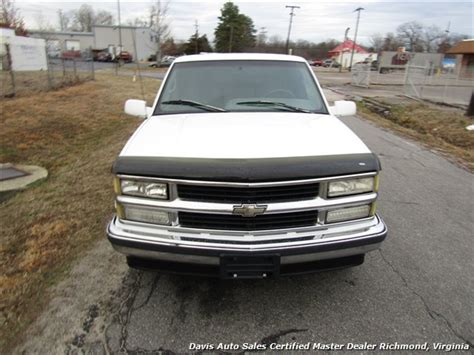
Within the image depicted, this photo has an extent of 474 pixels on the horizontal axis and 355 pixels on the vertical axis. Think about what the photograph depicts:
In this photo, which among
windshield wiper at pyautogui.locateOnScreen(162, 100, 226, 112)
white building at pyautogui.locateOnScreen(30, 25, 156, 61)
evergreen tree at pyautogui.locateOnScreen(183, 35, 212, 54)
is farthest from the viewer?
white building at pyautogui.locateOnScreen(30, 25, 156, 61)

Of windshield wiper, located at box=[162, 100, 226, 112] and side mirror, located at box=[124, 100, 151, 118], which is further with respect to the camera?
side mirror, located at box=[124, 100, 151, 118]

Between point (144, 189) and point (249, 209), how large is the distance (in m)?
0.73

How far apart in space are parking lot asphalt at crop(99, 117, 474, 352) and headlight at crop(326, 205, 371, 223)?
73 cm

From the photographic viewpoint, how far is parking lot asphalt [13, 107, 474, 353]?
2537mm

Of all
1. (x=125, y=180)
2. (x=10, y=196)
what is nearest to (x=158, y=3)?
(x=10, y=196)

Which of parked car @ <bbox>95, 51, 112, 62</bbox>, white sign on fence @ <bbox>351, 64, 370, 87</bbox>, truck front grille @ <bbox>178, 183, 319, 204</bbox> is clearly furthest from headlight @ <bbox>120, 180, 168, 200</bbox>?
parked car @ <bbox>95, 51, 112, 62</bbox>

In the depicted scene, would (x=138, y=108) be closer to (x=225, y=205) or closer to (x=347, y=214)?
(x=225, y=205)

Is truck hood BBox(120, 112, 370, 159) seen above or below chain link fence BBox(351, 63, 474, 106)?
above

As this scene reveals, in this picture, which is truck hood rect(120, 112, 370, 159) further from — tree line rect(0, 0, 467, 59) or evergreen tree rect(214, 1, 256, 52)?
evergreen tree rect(214, 1, 256, 52)

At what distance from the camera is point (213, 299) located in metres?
2.91

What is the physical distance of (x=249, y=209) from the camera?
2.41m

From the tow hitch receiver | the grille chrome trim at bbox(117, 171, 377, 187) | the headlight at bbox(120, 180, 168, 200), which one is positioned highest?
the grille chrome trim at bbox(117, 171, 377, 187)

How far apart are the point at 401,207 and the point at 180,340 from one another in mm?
3446

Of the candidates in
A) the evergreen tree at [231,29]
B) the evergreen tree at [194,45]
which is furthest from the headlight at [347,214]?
the evergreen tree at [231,29]
